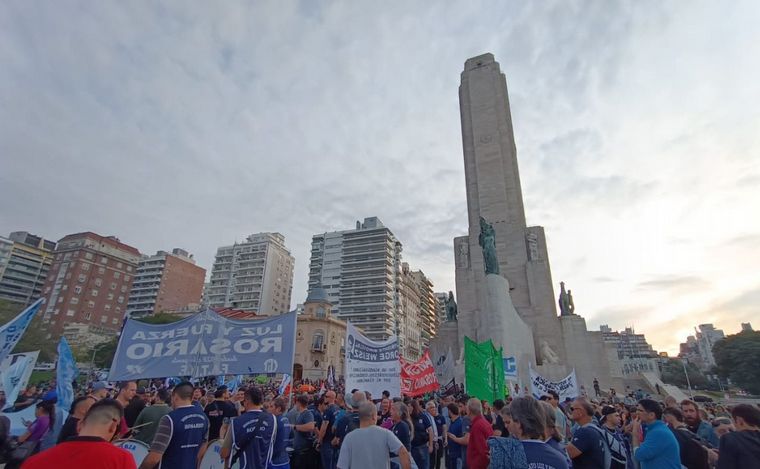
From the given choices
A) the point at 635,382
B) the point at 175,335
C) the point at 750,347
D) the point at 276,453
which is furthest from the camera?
the point at 750,347

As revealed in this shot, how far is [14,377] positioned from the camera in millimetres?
9570

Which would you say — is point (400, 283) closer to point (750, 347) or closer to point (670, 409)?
point (750, 347)

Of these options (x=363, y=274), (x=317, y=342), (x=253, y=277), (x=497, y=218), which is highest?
(x=253, y=277)

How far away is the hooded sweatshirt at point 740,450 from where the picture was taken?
10.8 ft

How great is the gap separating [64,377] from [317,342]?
42.1 metres

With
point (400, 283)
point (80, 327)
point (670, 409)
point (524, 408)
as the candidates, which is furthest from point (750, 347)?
point (80, 327)

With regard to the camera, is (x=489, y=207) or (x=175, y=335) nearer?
(x=175, y=335)

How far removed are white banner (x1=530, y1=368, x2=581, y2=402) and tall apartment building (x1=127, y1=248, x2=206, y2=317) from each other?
80442 millimetres

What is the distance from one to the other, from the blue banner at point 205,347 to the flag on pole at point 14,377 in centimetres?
371

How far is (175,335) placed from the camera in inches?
307

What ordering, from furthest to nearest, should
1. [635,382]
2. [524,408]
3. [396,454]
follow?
1. [635,382]
2. [396,454]
3. [524,408]

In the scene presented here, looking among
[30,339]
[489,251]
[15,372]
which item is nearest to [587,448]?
[15,372]

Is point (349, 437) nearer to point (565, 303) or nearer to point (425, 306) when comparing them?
point (565, 303)

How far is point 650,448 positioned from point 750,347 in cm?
5943
